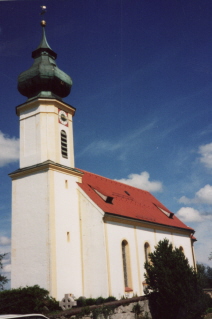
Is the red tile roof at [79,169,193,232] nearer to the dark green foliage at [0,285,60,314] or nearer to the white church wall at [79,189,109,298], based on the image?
the white church wall at [79,189,109,298]

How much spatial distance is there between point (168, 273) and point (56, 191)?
8.34 metres

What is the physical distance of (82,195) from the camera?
80.2 feet

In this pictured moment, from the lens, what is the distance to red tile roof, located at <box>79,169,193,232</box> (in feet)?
82.6

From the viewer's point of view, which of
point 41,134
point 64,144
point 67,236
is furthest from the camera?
point 64,144

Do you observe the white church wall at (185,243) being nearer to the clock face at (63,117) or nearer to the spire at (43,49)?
the clock face at (63,117)

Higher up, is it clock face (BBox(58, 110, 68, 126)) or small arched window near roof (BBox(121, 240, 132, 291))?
clock face (BBox(58, 110, 68, 126))

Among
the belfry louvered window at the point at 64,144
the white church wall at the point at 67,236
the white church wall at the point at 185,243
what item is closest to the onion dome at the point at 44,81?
the belfry louvered window at the point at 64,144

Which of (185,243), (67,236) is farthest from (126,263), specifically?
(185,243)

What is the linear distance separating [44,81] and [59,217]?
367 inches

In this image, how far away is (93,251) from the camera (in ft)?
74.7

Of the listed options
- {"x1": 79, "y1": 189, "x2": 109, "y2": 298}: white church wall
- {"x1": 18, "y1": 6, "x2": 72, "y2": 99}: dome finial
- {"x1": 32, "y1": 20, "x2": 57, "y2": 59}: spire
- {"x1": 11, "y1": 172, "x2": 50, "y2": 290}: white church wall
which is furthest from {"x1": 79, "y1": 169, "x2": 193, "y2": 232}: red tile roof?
{"x1": 32, "y1": 20, "x2": 57, "y2": 59}: spire

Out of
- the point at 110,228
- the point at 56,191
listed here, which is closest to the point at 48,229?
the point at 56,191

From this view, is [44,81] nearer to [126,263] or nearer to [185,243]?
[126,263]

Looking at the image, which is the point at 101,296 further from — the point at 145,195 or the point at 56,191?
the point at 145,195
